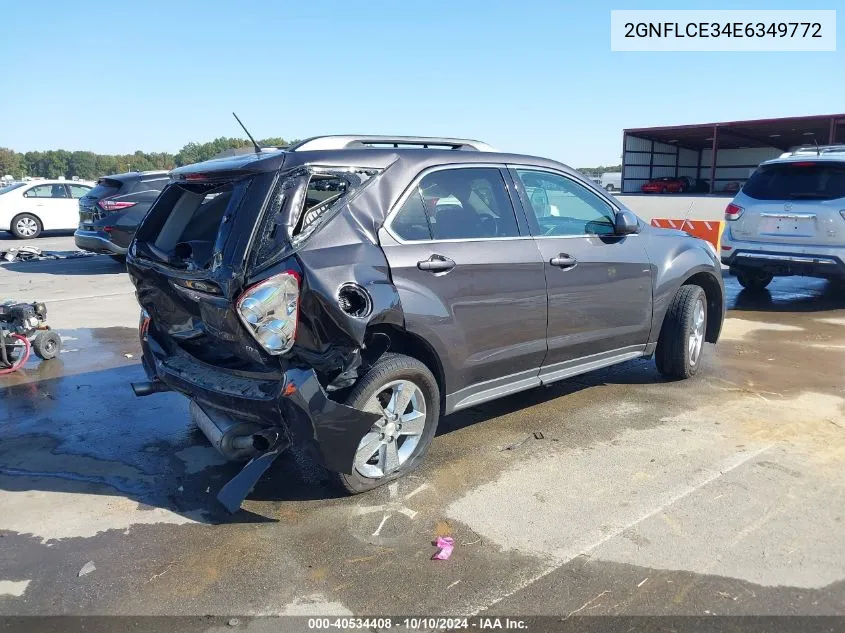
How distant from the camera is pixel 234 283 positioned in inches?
137

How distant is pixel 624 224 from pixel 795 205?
15.3 feet

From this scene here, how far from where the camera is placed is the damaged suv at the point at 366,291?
11.6ft

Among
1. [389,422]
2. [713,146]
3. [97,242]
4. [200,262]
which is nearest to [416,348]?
[389,422]

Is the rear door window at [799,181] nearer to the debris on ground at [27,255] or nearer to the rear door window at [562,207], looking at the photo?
the rear door window at [562,207]

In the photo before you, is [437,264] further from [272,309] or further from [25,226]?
[25,226]

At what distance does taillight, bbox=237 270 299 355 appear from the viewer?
3.45 m

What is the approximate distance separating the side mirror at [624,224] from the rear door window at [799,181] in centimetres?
455

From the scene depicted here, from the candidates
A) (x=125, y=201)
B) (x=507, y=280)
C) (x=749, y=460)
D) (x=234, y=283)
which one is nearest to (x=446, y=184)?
(x=507, y=280)

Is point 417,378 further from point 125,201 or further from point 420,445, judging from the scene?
point 125,201

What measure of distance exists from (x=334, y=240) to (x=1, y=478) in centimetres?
241

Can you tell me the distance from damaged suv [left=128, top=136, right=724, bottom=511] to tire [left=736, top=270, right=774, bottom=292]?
5637 mm

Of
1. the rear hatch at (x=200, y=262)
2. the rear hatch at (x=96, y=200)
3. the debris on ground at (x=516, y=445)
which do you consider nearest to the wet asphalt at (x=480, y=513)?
the debris on ground at (x=516, y=445)

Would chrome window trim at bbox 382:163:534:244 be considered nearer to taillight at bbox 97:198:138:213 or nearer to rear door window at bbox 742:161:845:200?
rear door window at bbox 742:161:845:200

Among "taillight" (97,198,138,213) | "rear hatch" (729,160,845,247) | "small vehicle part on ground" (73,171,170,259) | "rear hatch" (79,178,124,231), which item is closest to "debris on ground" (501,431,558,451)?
"rear hatch" (729,160,845,247)
